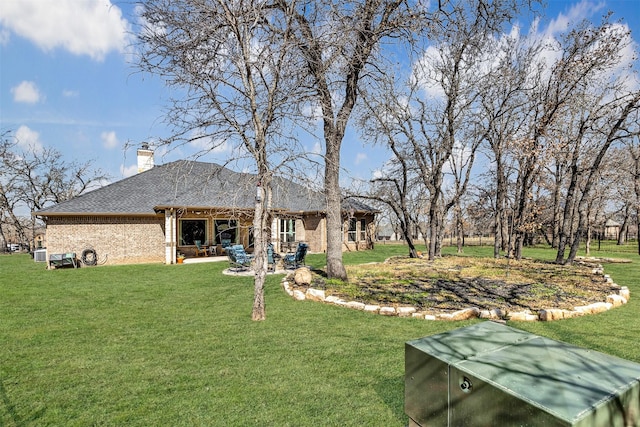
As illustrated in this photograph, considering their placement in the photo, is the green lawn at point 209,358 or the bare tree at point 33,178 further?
the bare tree at point 33,178

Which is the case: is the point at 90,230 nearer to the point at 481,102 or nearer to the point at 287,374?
the point at 287,374

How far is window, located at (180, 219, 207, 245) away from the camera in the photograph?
15.6m

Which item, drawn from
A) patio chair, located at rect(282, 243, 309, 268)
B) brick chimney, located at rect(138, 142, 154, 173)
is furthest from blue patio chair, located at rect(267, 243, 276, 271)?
brick chimney, located at rect(138, 142, 154, 173)

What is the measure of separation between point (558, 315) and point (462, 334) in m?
4.45

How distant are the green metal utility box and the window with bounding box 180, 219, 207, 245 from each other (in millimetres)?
15271

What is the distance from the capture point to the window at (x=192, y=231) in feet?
51.0

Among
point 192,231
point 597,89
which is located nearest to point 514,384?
point 597,89

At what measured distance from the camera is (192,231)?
15.9 meters

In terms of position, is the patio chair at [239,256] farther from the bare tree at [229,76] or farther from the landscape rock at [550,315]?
the landscape rock at [550,315]

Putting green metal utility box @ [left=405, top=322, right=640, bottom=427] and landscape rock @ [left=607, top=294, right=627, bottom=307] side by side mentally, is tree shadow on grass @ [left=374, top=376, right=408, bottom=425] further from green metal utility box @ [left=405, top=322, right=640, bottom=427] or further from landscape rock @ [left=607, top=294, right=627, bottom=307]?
landscape rock @ [left=607, top=294, right=627, bottom=307]

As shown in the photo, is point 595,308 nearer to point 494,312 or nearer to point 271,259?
point 494,312

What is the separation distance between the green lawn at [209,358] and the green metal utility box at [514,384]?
0.88 meters

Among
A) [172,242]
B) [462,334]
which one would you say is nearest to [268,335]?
[462,334]

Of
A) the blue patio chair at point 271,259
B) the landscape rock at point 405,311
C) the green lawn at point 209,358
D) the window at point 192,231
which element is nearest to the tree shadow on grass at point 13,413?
the green lawn at point 209,358
